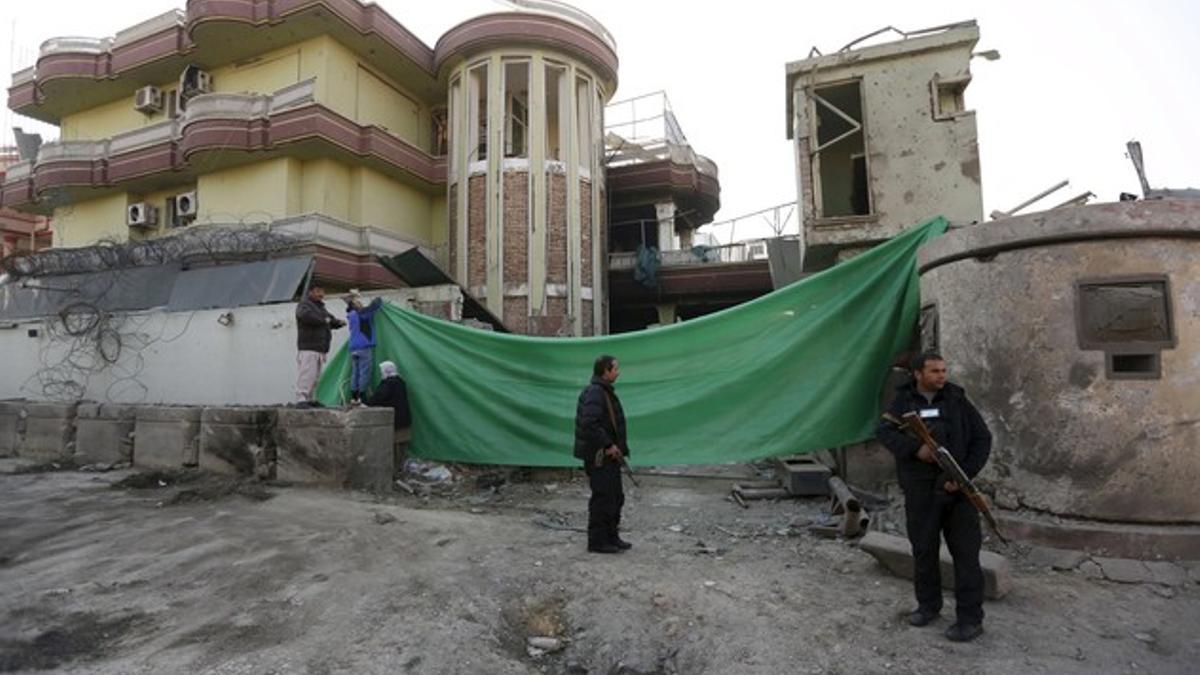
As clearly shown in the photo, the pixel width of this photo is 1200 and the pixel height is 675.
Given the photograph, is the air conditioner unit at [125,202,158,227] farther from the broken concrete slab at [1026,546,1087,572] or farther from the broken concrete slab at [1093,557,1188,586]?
the broken concrete slab at [1093,557,1188,586]

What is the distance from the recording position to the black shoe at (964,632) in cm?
287

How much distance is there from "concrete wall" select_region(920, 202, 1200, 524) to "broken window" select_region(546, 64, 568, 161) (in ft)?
40.4

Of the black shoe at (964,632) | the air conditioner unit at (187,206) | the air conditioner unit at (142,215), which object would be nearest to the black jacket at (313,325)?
the black shoe at (964,632)

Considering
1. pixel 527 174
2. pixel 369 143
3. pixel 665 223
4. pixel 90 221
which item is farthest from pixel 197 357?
pixel 90 221

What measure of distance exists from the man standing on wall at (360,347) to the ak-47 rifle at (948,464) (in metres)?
5.71

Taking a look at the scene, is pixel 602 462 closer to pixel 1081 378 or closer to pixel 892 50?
pixel 1081 378

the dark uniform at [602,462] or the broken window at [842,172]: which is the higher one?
the broken window at [842,172]

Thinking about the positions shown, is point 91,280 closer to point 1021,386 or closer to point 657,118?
point 1021,386

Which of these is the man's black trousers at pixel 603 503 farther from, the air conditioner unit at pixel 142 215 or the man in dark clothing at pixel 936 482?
the air conditioner unit at pixel 142 215

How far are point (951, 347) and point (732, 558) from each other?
2.16m

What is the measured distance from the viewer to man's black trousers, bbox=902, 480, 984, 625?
2.98 m

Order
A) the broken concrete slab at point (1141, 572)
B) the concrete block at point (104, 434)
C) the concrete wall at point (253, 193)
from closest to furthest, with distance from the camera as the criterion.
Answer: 1. the broken concrete slab at point (1141, 572)
2. the concrete block at point (104, 434)
3. the concrete wall at point (253, 193)

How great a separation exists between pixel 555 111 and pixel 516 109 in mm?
1184

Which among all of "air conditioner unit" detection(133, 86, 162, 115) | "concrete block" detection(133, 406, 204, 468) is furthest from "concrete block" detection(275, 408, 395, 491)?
"air conditioner unit" detection(133, 86, 162, 115)
